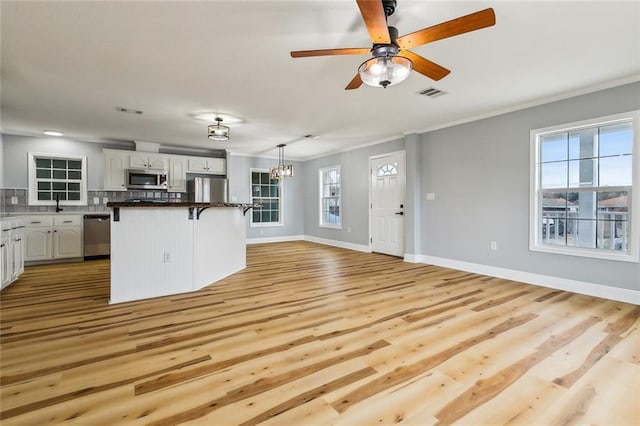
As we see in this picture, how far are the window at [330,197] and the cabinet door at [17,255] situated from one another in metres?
6.04

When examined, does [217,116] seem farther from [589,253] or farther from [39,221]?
[589,253]

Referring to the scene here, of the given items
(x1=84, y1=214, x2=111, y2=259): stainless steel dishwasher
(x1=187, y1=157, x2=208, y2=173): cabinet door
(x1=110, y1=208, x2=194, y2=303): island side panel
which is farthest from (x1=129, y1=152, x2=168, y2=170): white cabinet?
(x1=110, y1=208, x2=194, y2=303): island side panel

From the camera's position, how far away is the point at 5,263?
3.82 meters

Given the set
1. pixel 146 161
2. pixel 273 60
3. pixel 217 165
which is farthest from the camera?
pixel 217 165

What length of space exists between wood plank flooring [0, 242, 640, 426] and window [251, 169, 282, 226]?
4.74 metres

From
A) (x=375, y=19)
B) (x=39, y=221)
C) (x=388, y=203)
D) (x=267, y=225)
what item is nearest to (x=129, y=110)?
(x=39, y=221)

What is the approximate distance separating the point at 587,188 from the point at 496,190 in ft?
3.48

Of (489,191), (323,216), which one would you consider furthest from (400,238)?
(323,216)

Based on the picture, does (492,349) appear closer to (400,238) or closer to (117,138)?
(400,238)

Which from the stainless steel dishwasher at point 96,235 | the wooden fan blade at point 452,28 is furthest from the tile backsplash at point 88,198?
the wooden fan blade at point 452,28

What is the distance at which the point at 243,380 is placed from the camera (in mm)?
1893

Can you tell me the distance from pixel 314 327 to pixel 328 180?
238 inches

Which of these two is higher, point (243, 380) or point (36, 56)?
point (36, 56)

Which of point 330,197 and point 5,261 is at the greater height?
point 330,197
